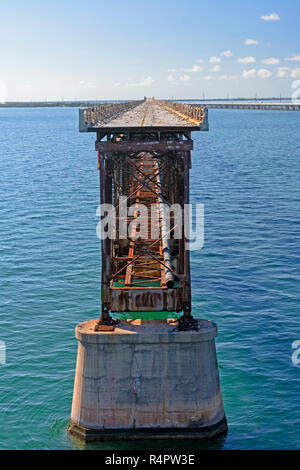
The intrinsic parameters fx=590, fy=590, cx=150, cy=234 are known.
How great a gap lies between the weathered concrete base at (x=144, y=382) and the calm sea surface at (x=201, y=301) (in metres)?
0.84

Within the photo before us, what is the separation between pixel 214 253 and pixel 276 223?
10952mm

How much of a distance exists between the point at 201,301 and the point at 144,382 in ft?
43.7

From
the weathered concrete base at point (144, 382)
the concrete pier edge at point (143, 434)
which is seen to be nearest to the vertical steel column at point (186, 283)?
the weathered concrete base at point (144, 382)

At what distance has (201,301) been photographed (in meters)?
31.9

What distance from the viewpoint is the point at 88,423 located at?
19172mm

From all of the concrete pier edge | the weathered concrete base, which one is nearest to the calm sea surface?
the concrete pier edge

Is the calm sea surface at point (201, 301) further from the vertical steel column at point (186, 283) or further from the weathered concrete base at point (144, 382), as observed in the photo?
the vertical steel column at point (186, 283)

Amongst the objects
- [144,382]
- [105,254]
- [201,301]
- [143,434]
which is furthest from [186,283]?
[201,301]

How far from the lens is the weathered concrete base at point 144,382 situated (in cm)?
1892

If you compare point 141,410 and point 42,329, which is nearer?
point 141,410

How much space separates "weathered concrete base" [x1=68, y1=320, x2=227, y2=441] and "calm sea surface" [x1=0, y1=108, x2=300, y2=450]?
0.84m

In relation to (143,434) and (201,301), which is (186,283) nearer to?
(143,434)

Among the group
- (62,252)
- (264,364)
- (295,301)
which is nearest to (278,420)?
(264,364)
